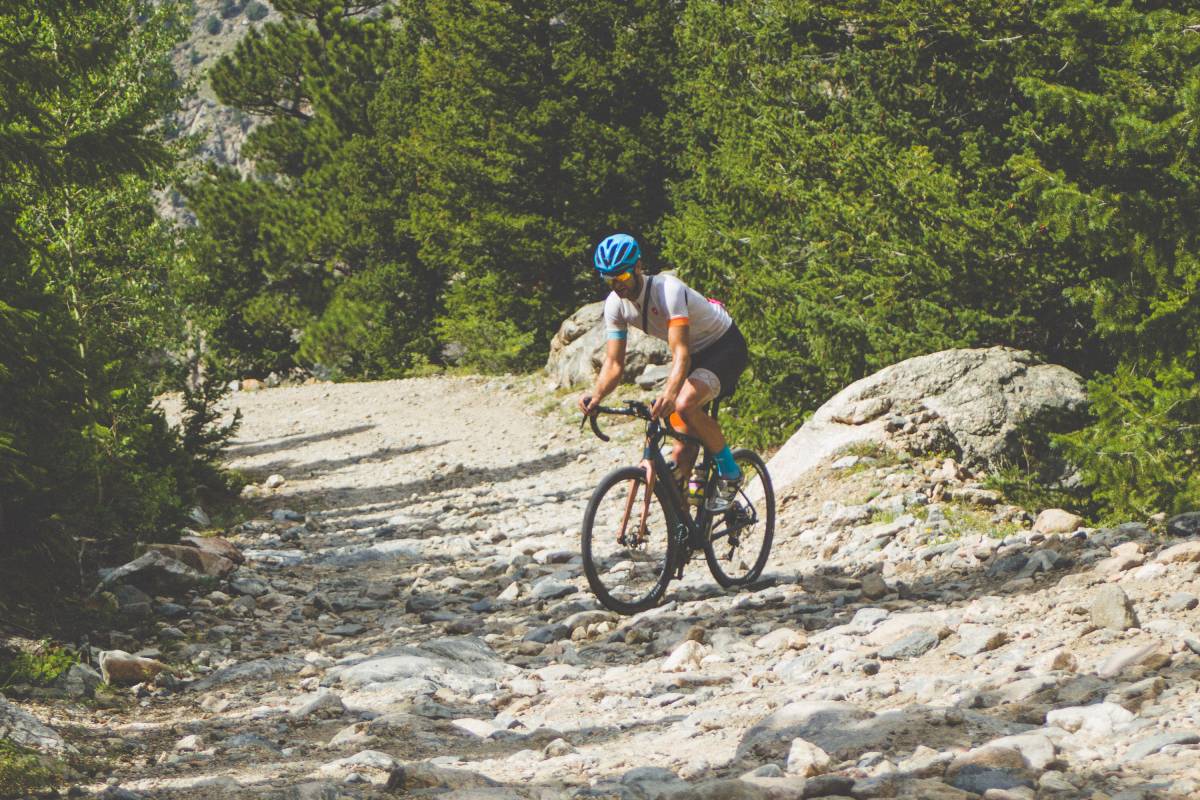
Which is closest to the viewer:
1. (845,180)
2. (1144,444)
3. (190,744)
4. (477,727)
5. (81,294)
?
(190,744)

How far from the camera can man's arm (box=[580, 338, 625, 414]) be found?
689cm

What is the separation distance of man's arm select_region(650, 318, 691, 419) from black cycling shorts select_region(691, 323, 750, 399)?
0.29m

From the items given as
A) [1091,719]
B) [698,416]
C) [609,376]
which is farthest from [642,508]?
[1091,719]

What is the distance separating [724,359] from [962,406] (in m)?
3.32

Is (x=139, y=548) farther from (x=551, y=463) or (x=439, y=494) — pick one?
(x=551, y=463)

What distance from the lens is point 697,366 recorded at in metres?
7.46

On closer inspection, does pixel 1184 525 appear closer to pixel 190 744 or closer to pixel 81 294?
pixel 190 744

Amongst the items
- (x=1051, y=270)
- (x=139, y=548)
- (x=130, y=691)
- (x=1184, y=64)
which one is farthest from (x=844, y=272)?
(x=130, y=691)

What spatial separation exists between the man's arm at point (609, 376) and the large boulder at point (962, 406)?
12.7 ft

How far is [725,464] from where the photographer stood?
7.86 m

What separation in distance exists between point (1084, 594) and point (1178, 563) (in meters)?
0.60

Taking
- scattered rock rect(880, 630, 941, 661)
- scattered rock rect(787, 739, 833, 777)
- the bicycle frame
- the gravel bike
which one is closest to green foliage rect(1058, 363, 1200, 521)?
the gravel bike

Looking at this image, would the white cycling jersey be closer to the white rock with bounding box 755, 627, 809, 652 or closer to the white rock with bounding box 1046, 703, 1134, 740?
the white rock with bounding box 755, 627, 809, 652

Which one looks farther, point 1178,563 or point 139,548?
point 139,548
